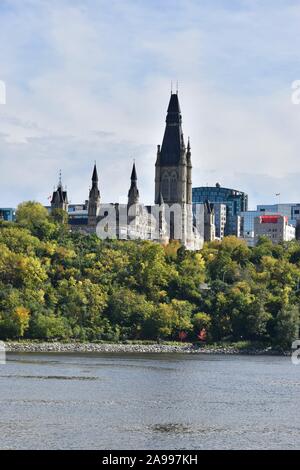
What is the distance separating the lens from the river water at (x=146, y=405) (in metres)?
51.8

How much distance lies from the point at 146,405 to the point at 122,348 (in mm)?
54671

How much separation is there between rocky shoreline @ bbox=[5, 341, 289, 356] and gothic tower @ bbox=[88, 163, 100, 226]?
2686 inches

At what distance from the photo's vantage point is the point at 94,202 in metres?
190

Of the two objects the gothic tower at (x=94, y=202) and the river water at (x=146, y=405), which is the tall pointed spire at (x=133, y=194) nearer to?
the gothic tower at (x=94, y=202)

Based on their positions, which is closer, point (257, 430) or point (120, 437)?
point (120, 437)

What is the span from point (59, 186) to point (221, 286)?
→ 64.2 meters

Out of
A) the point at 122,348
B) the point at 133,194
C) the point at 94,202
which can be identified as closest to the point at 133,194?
the point at 133,194

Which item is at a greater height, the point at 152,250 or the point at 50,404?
the point at 152,250

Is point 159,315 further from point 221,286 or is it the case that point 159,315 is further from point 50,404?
point 50,404

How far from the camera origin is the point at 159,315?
12712 cm

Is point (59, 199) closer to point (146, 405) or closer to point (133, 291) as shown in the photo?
point (133, 291)

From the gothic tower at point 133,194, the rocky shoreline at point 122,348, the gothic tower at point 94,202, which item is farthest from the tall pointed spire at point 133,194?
the rocky shoreline at point 122,348

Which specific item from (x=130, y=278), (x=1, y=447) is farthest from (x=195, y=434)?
(x=130, y=278)

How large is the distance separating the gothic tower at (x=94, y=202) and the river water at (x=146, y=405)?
92.9 m
